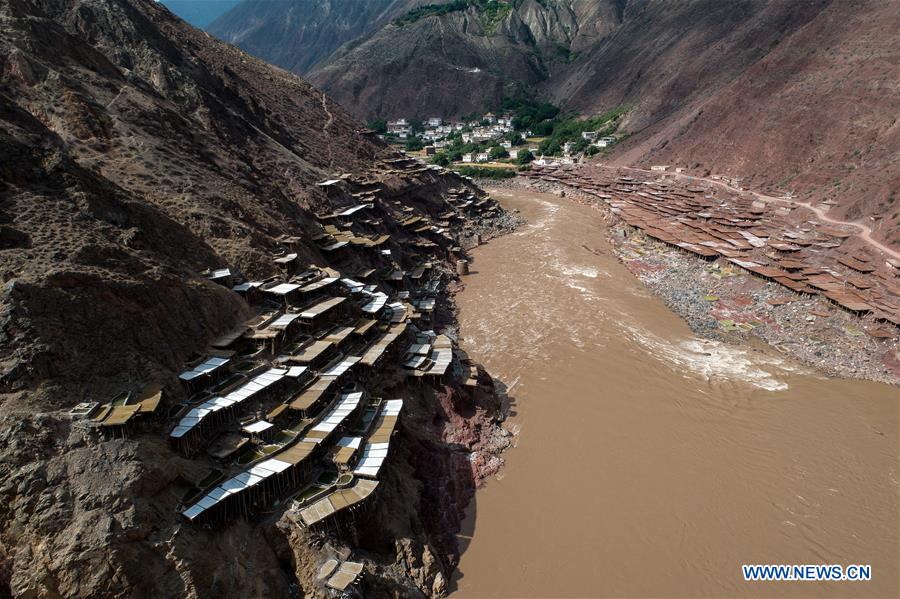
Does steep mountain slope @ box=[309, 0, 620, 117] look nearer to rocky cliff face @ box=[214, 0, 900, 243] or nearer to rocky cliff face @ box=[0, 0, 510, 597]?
rocky cliff face @ box=[214, 0, 900, 243]

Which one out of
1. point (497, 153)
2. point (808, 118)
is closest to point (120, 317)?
point (808, 118)

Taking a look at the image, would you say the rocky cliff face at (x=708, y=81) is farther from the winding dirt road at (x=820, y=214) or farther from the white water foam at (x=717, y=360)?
the white water foam at (x=717, y=360)

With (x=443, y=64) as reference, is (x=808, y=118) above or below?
below

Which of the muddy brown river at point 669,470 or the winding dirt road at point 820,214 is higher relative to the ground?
the winding dirt road at point 820,214

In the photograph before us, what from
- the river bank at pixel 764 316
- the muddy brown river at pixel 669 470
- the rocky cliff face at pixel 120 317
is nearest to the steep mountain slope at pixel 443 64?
the rocky cliff face at pixel 120 317

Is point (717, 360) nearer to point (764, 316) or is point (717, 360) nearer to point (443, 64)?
point (764, 316)

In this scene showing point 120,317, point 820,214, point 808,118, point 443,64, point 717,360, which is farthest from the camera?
point 443,64

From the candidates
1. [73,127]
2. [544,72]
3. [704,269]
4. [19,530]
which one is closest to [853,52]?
[704,269]
